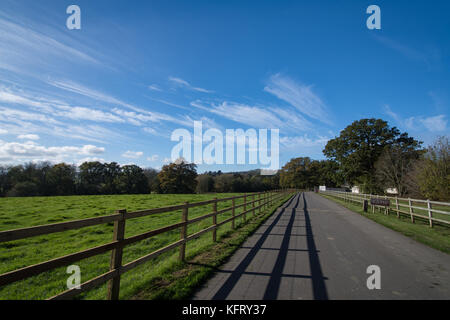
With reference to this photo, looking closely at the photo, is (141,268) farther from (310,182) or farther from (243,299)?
(310,182)

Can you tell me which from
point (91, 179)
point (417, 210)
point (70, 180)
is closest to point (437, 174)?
point (417, 210)

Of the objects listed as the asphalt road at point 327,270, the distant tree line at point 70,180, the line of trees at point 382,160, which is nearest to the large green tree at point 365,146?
the line of trees at point 382,160

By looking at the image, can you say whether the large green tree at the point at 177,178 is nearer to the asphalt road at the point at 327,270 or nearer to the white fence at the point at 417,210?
the white fence at the point at 417,210

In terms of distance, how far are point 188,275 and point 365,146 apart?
39.3 metres

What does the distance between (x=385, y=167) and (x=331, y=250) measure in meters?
30.5

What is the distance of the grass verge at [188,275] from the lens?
10.5 feet

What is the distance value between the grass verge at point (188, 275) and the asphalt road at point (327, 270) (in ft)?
0.56

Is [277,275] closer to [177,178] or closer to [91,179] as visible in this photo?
[177,178]

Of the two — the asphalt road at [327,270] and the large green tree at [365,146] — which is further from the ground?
the large green tree at [365,146]

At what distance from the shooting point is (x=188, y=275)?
3.83m

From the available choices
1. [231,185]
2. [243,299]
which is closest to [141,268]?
[243,299]

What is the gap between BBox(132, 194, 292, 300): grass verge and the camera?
3.19 metres
